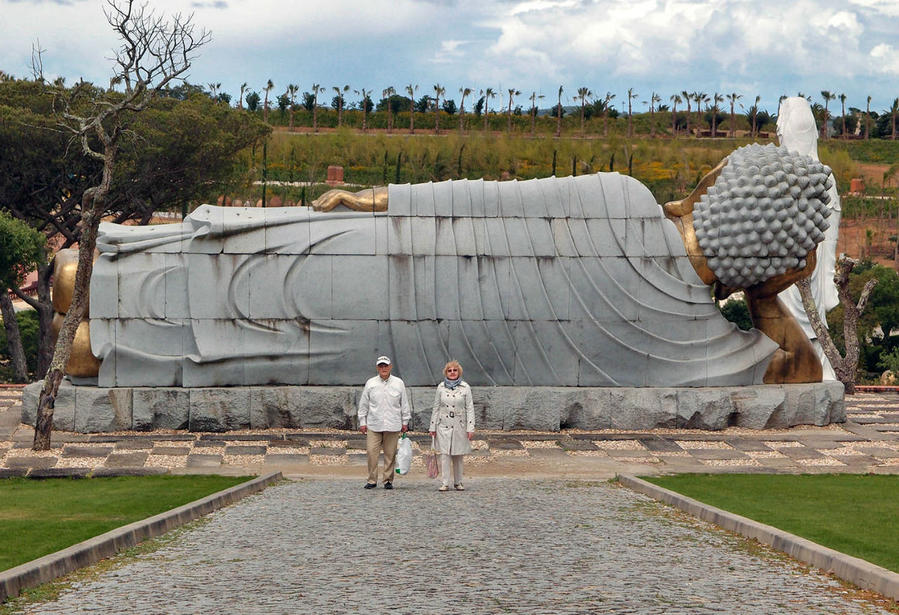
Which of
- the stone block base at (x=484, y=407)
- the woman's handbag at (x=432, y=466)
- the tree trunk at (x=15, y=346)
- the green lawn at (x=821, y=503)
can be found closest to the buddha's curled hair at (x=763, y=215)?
the stone block base at (x=484, y=407)

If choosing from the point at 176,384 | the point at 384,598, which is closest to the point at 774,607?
the point at 384,598

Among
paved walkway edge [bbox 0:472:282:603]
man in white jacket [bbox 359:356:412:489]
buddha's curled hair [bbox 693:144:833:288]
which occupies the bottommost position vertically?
paved walkway edge [bbox 0:472:282:603]

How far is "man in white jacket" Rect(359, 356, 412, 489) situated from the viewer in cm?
1020

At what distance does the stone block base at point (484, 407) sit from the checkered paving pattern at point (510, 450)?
19cm

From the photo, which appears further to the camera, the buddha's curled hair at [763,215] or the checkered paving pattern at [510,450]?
the buddha's curled hair at [763,215]

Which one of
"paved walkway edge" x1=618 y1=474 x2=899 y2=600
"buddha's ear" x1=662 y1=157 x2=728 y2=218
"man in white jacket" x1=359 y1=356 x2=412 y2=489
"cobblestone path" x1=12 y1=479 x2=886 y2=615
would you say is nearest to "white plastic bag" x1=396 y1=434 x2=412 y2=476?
"man in white jacket" x1=359 y1=356 x2=412 y2=489

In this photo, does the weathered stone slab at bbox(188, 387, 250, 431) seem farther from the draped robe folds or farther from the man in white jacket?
the man in white jacket

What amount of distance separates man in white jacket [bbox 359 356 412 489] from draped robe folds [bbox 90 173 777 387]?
3.99 meters

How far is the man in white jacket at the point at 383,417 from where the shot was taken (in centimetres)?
1020

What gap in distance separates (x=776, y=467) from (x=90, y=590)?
8410 millimetres

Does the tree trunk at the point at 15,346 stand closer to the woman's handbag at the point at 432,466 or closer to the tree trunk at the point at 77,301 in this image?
the tree trunk at the point at 77,301

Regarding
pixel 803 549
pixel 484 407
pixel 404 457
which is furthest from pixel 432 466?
pixel 803 549

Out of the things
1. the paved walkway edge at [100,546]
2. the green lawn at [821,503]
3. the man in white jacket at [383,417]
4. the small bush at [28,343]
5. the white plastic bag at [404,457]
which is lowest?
the green lawn at [821,503]

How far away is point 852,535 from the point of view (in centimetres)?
704
